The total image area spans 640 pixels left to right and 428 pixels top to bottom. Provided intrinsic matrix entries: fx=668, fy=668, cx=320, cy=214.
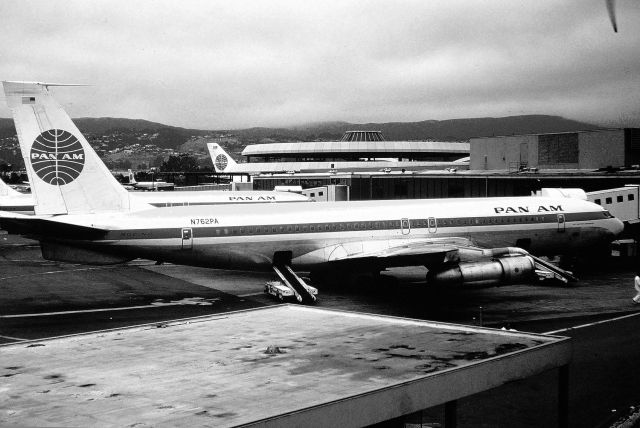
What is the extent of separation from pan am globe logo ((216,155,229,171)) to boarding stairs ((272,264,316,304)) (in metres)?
98.4

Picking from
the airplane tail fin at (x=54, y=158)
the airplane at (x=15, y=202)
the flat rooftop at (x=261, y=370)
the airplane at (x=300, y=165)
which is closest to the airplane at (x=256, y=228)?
the airplane tail fin at (x=54, y=158)

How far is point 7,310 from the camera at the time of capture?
29625 millimetres

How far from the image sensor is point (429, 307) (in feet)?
99.5

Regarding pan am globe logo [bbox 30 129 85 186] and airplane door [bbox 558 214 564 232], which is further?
airplane door [bbox 558 214 564 232]

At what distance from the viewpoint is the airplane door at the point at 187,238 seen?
30859 millimetres

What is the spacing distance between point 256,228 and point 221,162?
9987cm

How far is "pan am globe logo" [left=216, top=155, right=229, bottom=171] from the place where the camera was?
425ft

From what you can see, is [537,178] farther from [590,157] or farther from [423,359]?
[423,359]

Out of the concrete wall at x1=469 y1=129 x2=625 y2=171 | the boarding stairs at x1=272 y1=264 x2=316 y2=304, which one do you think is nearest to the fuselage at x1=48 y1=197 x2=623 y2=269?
the boarding stairs at x1=272 y1=264 x2=316 y2=304

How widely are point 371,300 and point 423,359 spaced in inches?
799

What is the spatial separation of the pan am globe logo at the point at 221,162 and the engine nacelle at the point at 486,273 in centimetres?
10300

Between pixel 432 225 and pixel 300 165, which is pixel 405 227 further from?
pixel 300 165

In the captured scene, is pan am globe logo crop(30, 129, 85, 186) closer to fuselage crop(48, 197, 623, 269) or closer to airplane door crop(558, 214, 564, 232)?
fuselage crop(48, 197, 623, 269)

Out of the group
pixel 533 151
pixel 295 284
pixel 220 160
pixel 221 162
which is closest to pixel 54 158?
pixel 295 284
